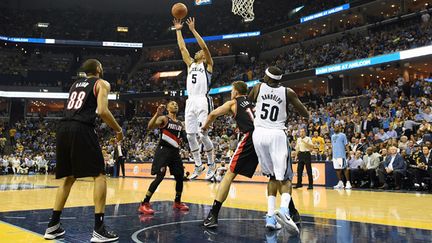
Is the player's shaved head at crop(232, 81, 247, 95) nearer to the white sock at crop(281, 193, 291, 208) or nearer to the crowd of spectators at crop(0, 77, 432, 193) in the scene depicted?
the white sock at crop(281, 193, 291, 208)

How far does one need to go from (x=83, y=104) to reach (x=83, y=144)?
1.52 feet

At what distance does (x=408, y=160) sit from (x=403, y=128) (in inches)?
133

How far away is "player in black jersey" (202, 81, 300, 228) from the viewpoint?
5184mm

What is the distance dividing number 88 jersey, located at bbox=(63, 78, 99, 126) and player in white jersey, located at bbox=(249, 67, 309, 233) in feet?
6.58

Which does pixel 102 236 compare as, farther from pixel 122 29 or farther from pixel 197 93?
pixel 122 29

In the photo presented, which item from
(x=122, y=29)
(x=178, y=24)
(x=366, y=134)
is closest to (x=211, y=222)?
(x=178, y=24)

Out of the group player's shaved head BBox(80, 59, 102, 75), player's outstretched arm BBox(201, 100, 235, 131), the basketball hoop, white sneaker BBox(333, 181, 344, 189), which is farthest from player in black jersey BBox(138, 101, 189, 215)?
the basketball hoop

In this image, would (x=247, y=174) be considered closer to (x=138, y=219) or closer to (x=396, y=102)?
(x=138, y=219)

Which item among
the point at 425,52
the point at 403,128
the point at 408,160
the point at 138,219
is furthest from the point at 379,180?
the point at 425,52

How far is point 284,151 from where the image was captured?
16.0 ft

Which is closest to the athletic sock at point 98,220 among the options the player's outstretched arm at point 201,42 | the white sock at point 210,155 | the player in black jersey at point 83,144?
the player in black jersey at point 83,144

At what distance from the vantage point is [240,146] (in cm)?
548

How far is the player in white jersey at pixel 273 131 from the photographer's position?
4859 mm

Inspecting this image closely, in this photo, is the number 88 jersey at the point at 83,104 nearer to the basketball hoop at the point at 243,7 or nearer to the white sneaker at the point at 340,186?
the white sneaker at the point at 340,186
